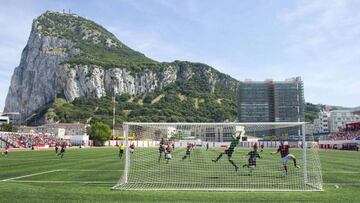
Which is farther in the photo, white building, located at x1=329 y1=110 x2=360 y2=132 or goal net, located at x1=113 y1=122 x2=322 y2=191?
white building, located at x1=329 y1=110 x2=360 y2=132

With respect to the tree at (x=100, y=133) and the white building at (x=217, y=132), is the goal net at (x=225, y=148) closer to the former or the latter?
the white building at (x=217, y=132)

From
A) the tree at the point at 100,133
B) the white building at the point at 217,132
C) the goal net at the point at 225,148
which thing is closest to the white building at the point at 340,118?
the tree at the point at 100,133

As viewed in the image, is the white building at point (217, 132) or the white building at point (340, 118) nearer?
the white building at point (217, 132)

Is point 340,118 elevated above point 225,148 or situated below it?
above

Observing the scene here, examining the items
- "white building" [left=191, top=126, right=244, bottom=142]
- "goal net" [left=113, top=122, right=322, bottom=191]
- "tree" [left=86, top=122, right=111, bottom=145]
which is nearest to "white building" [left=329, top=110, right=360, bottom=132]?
"tree" [left=86, top=122, right=111, bottom=145]

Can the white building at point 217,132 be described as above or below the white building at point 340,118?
below

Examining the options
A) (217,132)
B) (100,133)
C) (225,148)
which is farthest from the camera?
(100,133)

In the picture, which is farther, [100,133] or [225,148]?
[100,133]

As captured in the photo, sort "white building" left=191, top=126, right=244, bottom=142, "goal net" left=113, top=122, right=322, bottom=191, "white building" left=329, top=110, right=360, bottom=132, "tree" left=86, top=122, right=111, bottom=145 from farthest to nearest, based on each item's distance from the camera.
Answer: "white building" left=329, top=110, right=360, bottom=132 < "tree" left=86, top=122, right=111, bottom=145 < "white building" left=191, top=126, right=244, bottom=142 < "goal net" left=113, top=122, right=322, bottom=191

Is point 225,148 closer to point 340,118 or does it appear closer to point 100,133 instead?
point 100,133

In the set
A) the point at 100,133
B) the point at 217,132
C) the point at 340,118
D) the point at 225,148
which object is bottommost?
the point at 225,148

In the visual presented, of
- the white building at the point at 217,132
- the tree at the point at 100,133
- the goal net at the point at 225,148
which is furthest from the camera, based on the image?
the tree at the point at 100,133

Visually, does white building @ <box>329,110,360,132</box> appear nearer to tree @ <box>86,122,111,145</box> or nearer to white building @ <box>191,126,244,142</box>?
tree @ <box>86,122,111,145</box>

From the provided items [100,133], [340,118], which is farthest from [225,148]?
[340,118]
